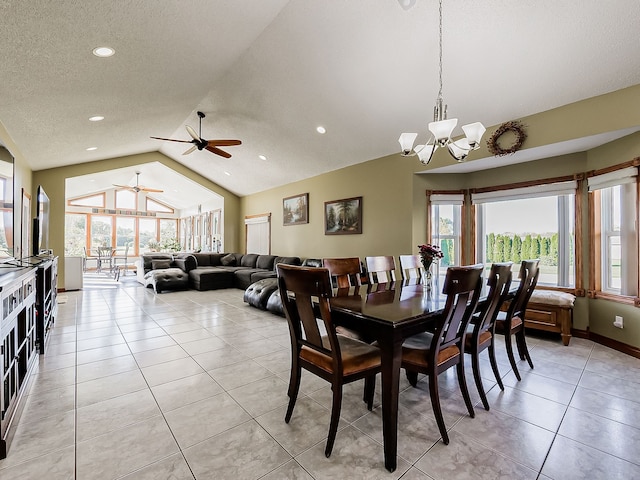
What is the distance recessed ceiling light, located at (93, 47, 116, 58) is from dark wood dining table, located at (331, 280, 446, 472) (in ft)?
10.1

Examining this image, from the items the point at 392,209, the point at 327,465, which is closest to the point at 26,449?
the point at 327,465

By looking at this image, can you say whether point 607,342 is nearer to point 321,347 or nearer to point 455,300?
point 455,300

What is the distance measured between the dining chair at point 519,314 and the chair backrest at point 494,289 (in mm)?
338

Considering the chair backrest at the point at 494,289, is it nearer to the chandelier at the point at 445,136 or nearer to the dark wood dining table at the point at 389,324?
the dark wood dining table at the point at 389,324

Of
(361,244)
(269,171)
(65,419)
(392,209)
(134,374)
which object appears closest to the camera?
(65,419)

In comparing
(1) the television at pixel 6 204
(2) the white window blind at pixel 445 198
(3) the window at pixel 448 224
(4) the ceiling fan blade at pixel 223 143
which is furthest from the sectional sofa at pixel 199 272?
(1) the television at pixel 6 204

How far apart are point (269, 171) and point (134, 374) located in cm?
542

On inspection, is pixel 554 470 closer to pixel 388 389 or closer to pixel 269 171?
pixel 388 389

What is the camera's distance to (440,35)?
295cm

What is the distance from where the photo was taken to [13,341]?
2.04m

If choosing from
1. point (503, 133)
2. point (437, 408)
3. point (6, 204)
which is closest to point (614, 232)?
point (503, 133)

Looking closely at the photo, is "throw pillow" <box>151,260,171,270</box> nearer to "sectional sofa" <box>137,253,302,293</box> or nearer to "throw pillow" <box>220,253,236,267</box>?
"sectional sofa" <box>137,253,302,293</box>

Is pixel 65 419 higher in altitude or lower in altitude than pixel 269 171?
lower

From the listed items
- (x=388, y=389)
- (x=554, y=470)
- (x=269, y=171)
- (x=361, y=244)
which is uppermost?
(x=269, y=171)
